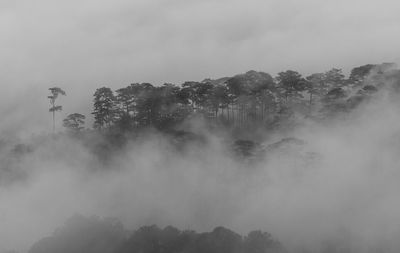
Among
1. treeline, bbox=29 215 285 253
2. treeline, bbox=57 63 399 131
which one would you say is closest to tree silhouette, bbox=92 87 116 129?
treeline, bbox=57 63 399 131

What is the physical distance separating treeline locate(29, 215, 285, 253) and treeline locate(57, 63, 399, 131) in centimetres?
3868

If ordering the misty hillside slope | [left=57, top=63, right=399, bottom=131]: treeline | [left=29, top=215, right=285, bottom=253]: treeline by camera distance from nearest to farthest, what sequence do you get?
[left=29, top=215, right=285, bottom=253]: treeline, the misty hillside slope, [left=57, top=63, right=399, bottom=131]: treeline

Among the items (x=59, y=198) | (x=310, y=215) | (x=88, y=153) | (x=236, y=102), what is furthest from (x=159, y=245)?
(x=236, y=102)

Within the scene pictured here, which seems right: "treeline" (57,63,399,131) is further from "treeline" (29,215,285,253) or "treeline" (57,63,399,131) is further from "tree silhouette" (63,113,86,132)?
"treeline" (29,215,285,253)

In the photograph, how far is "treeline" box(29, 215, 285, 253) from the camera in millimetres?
55156

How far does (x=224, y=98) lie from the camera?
9844 cm

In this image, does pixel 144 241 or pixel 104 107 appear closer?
pixel 144 241

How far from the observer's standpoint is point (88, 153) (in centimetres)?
9338

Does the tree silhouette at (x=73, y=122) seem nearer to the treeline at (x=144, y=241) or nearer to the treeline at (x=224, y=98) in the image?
the treeline at (x=224, y=98)

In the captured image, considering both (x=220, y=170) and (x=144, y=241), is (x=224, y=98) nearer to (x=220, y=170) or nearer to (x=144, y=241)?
(x=220, y=170)

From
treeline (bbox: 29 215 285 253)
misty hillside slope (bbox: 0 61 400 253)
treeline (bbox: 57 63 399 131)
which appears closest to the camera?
treeline (bbox: 29 215 285 253)

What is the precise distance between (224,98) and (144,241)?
149ft

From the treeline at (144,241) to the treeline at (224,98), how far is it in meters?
38.7

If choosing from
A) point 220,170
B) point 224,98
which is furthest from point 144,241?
point 224,98
